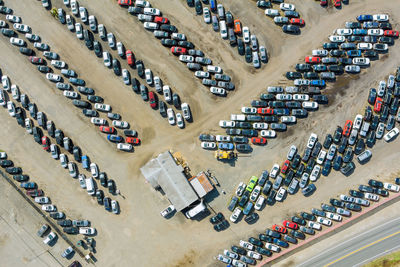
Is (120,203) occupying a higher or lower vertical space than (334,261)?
higher

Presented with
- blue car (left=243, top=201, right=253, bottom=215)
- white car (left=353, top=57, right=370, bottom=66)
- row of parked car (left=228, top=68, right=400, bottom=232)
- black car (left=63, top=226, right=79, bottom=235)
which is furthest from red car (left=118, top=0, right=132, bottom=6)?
blue car (left=243, top=201, right=253, bottom=215)

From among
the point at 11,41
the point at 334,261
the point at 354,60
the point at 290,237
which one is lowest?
the point at 334,261

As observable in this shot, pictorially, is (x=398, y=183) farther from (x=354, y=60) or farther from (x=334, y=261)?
(x=354, y=60)

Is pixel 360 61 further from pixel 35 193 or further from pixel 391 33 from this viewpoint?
pixel 35 193

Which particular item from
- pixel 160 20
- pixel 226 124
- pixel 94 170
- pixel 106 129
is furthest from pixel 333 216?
pixel 160 20

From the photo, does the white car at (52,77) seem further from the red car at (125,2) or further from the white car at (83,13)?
the red car at (125,2)

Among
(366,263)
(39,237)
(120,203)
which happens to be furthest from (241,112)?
(39,237)

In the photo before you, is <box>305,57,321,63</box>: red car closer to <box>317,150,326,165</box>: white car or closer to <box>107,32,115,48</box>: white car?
<box>317,150,326,165</box>: white car
